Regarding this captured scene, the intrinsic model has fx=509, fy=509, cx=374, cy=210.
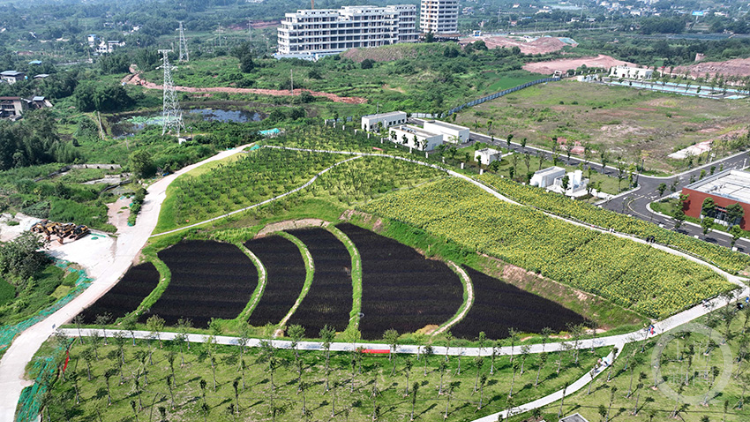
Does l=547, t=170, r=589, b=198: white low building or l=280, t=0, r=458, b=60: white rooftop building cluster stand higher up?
l=280, t=0, r=458, b=60: white rooftop building cluster

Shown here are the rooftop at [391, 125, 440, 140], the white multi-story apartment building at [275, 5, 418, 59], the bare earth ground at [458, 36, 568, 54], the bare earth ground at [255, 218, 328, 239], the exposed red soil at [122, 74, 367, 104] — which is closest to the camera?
the bare earth ground at [255, 218, 328, 239]

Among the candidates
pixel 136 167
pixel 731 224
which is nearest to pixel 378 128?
pixel 136 167

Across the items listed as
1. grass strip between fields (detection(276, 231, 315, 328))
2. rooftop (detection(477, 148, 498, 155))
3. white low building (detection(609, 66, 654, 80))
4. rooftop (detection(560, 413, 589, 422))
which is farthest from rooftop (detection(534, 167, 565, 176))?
white low building (detection(609, 66, 654, 80))

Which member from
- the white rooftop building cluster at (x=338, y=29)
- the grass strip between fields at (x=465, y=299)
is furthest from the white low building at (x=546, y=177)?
the white rooftop building cluster at (x=338, y=29)

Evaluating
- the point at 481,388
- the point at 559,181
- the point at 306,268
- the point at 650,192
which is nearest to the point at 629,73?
the point at 650,192

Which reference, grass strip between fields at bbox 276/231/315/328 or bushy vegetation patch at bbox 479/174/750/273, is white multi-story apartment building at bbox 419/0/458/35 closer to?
bushy vegetation patch at bbox 479/174/750/273

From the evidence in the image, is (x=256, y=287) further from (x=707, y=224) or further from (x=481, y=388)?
(x=707, y=224)
